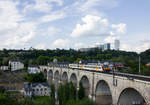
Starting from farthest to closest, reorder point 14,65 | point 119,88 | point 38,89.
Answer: point 14,65, point 38,89, point 119,88

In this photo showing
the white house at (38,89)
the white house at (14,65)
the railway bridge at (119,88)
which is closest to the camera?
the railway bridge at (119,88)

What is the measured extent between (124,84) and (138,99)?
6.00 m

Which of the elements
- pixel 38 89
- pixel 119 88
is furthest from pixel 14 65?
pixel 119 88

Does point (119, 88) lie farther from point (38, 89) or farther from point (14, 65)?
point (14, 65)

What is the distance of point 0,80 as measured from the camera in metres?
70.2

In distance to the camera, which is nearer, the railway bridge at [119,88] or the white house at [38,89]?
the railway bridge at [119,88]

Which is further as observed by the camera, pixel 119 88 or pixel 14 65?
pixel 14 65

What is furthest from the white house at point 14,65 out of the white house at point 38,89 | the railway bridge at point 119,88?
the railway bridge at point 119,88

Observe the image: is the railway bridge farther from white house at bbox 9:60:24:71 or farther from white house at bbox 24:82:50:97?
white house at bbox 9:60:24:71

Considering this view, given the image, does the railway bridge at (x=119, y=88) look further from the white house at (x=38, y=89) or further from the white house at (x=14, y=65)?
the white house at (x=14, y=65)

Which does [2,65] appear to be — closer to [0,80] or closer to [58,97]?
[0,80]

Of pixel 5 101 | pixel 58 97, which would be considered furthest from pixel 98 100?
pixel 5 101

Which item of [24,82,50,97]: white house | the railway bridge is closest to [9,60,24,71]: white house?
[24,82,50,97]: white house

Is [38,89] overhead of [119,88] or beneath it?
beneath
